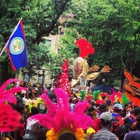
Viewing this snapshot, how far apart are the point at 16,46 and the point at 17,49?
11 cm

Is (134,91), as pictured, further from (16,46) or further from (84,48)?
(84,48)

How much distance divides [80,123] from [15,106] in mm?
2810

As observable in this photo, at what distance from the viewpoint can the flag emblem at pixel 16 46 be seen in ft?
36.9

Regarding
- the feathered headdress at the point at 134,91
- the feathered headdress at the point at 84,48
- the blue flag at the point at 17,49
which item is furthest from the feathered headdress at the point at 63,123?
the feathered headdress at the point at 84,48

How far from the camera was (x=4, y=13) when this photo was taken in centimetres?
2277

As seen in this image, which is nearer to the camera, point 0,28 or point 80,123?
point 80,123

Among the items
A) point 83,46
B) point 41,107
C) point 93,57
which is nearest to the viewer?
point 41,107

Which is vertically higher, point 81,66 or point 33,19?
point 33,19

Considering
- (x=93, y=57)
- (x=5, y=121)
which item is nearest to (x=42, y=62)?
(x=93, y=57)

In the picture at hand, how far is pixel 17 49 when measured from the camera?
444 inches

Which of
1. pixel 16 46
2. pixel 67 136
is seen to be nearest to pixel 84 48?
pixel 16 46

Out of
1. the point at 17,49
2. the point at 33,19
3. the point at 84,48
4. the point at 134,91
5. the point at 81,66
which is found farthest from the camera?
the point at 33,19

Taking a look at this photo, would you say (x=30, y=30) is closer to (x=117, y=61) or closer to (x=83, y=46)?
(x=83, y=46)

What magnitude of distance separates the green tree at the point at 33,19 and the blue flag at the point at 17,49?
1003cm
